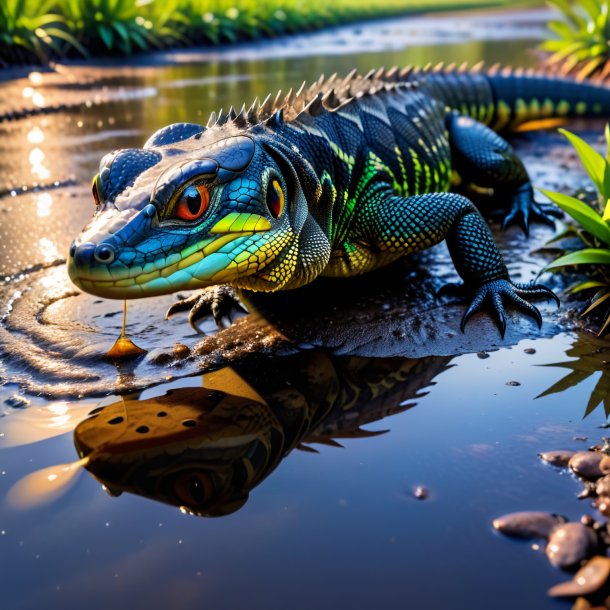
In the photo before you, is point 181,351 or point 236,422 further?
point 181,351

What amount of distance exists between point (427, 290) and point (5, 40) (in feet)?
32.4

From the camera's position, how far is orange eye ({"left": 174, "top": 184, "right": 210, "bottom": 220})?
2881mm

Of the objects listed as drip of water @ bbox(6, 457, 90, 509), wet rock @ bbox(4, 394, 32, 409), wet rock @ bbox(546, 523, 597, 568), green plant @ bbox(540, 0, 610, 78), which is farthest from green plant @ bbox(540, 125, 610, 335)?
green plant @ bbox(540, 0, 610, 78)

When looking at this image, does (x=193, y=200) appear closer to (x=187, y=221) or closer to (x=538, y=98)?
(x=187, y=221)

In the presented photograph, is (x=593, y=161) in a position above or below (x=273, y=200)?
below

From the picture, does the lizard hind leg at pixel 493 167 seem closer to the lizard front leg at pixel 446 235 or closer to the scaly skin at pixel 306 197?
the scaly skin at pixel 306 197

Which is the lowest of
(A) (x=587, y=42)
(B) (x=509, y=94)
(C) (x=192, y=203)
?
(B) (x=509, y=94)

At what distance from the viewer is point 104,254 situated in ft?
8.66

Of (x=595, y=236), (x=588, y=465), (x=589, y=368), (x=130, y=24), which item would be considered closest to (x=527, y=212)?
(x=595, y=236)

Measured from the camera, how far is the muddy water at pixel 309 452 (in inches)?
83.0

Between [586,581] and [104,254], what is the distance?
6.11 feet

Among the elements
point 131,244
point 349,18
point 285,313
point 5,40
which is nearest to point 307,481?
point 131,244

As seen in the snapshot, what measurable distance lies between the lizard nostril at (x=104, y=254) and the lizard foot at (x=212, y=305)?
124 cm

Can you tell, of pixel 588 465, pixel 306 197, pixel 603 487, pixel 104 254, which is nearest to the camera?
pixel 603 487
